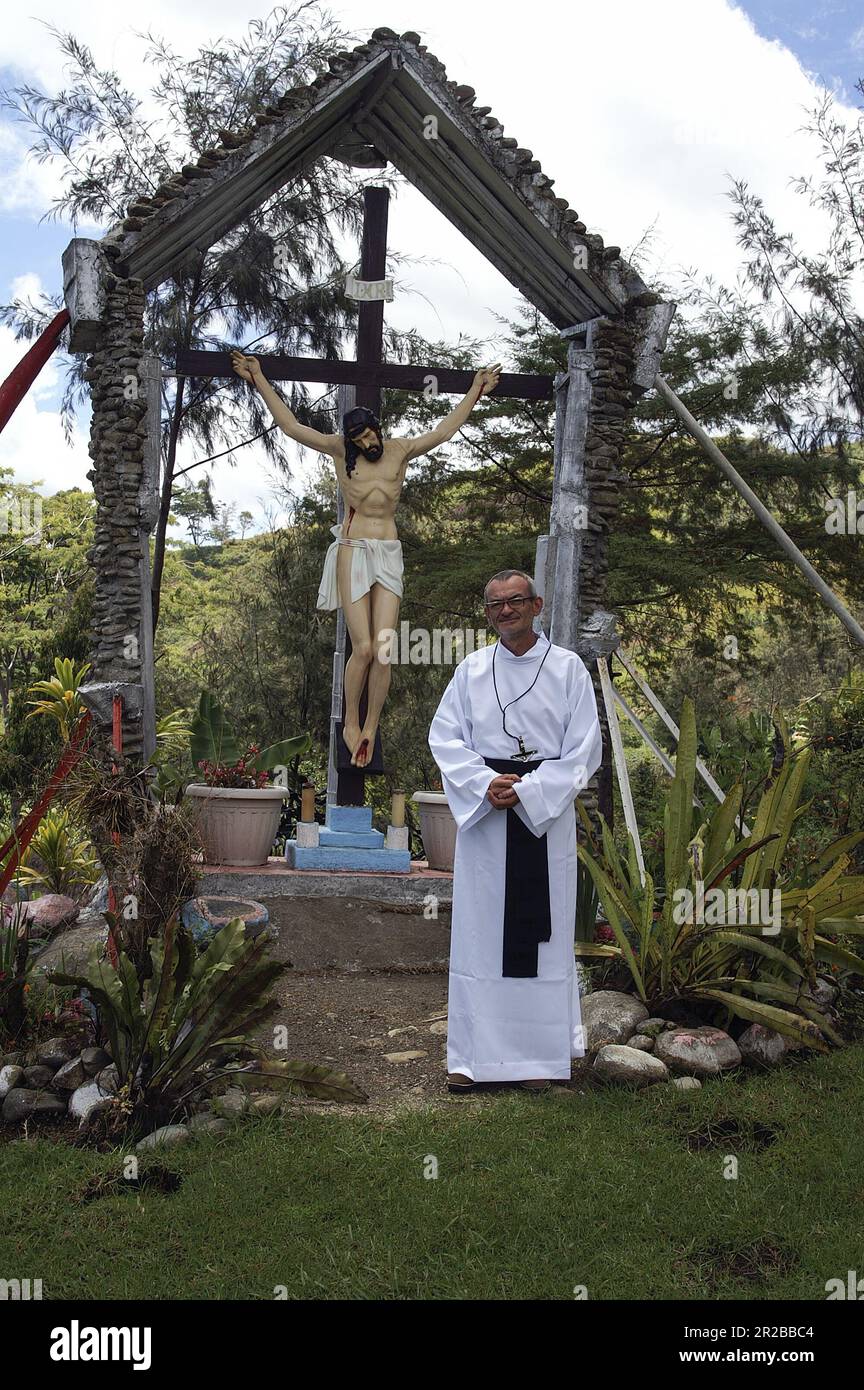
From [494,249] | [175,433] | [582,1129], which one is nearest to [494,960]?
[582,1129]

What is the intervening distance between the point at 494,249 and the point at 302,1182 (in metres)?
6.98

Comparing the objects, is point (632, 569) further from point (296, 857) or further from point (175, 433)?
point (296, 857)

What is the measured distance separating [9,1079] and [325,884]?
11.7ft

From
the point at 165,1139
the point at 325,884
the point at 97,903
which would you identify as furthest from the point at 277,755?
the point at 165,1139

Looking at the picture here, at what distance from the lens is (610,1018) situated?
607cm

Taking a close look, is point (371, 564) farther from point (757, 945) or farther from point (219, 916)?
point (757, 945)

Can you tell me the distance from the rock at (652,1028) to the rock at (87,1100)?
251 centimetres

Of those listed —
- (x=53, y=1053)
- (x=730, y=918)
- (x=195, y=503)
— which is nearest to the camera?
(x=53, y=1053)

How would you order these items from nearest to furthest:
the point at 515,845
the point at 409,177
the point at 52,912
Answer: the point at 515,845 → the point at 52,912 → the point at 409,177

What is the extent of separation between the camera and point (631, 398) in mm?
9219

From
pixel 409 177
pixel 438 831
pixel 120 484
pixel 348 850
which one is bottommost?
pixel 348 850

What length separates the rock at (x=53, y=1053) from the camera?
5.32 metres

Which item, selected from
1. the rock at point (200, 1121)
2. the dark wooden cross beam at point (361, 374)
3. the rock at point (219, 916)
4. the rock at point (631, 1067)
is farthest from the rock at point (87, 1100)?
the dark wooden cross beam at point (361, 374)

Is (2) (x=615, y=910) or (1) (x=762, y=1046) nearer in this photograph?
(1) (x=762, y=1046)
